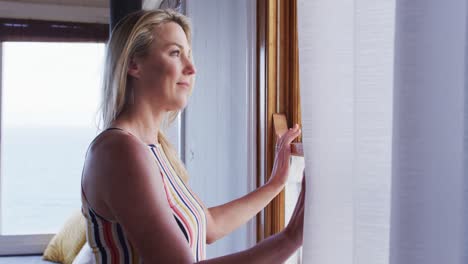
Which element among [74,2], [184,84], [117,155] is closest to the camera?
[117,155]

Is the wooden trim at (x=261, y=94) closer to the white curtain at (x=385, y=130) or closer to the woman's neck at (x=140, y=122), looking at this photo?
the woman's neck at (x=140, y=122)

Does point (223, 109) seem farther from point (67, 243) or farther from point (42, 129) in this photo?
point (42, 129)

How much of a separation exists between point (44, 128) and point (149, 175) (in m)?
3.94

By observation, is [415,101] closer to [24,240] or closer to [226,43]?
[226,43]

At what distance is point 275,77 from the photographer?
5.49ft

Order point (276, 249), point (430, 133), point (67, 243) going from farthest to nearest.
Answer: point (67, 243)
point (276, 249)
point (430, 133)

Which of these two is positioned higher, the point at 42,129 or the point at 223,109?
the point at 223,109

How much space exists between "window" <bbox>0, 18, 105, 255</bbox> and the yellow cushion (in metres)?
0.45

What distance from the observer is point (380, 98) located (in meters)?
0.63

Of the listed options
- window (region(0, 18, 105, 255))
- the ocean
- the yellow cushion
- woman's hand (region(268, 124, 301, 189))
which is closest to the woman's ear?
woman's hand (region(268, 124, 301, 189))

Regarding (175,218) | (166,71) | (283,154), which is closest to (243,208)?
(283,154)

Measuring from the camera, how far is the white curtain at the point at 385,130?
53cm

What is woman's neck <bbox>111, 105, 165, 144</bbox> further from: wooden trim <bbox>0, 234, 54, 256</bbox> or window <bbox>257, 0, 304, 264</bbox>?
wooden trim <bbox>0, 234, 54, 256</bbox>

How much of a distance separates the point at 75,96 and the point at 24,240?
1.26 meters
